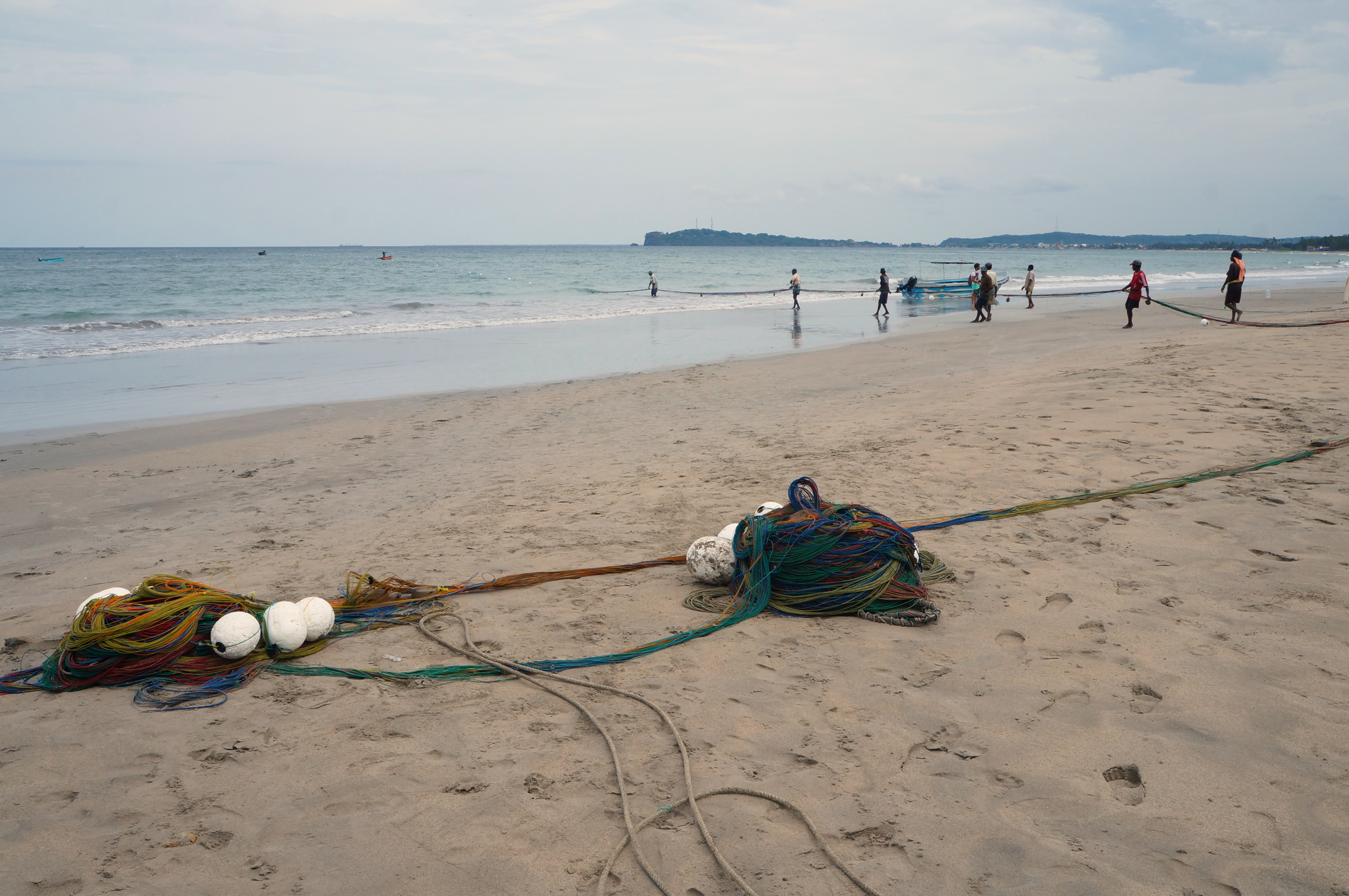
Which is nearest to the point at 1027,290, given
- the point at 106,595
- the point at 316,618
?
the point at 316,618

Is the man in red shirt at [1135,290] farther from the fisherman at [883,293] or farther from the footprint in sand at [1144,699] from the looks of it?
the footprint in sand at [1144,699]

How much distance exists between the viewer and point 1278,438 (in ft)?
23.7

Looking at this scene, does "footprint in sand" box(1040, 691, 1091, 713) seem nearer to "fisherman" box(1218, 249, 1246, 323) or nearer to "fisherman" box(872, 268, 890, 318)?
"fisherman" box(1218, 249, 1246, 323)

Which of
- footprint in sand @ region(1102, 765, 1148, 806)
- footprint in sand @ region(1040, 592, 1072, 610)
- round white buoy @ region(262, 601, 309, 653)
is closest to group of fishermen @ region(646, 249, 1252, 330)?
footprint in sand @ region(1040, 592, 1072, 610)

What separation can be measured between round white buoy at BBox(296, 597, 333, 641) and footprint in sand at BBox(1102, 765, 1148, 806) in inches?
145

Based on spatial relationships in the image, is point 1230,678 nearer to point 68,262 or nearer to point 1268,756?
point 1268,756

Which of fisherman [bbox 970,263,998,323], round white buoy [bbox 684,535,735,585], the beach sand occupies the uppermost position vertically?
fisherman [bbox 970,263,998,323]

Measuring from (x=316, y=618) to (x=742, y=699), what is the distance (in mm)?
2287

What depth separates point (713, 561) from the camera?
188 inches

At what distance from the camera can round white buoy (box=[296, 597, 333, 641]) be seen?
13.8 ft

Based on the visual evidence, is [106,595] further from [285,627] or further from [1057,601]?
[1057,601]

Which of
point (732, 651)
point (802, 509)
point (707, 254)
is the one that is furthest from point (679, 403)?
point (707, 254)

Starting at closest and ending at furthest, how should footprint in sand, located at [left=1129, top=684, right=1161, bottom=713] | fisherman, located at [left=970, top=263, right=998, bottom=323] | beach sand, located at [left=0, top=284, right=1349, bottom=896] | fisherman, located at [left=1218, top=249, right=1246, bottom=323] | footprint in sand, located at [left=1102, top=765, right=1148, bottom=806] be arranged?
beach sand, located at [left=0, top=284, right=1349, bottom=896], footprint in sand, located at [left=1102, top=765, right=1148, bottom=806], footprint in sand, located at [left=1129, top=684, right=1161, bottom=713], fisherman, located at [left=1218, top=249, right=1246, bottom=323], fisherman, located at [left=970, top=263, right=998, bottom=323]

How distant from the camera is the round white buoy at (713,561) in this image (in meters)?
4.77
